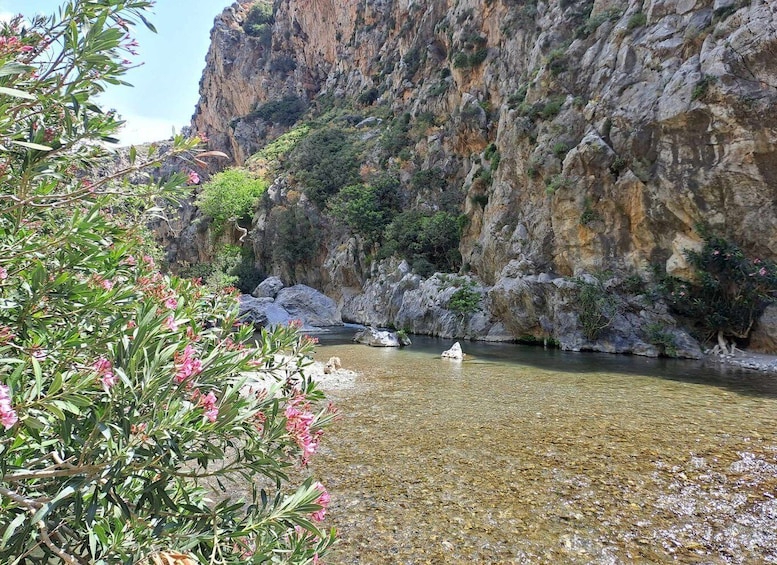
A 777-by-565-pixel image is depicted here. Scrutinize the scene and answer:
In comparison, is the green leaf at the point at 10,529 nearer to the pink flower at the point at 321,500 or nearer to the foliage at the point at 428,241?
the pink flower at the point at 321,500

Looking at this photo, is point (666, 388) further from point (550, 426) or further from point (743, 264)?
point (743, 264)

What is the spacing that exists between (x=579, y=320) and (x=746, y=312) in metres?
5.84

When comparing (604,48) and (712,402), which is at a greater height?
(604,48)

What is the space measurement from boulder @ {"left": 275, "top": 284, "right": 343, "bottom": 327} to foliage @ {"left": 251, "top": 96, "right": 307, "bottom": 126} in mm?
36653

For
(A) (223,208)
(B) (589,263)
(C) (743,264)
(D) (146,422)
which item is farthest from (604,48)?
(A) (223,208)

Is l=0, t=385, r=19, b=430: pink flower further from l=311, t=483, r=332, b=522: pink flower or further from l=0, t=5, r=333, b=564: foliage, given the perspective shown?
l=311, t=483, r=332, b=522: pink flower

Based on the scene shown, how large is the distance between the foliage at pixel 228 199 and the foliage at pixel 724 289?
45.6m

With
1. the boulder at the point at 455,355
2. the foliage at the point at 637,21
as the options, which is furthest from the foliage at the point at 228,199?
the foliage at the point at 637,21

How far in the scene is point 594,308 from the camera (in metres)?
18.5

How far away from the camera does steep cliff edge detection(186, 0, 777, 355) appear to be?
16469 millimetres

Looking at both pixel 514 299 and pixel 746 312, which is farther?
pixel 514 299

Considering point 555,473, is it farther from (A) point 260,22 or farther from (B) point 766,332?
(A) point 260,22

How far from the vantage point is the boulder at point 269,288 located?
41.1m

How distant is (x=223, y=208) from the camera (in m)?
52.2
